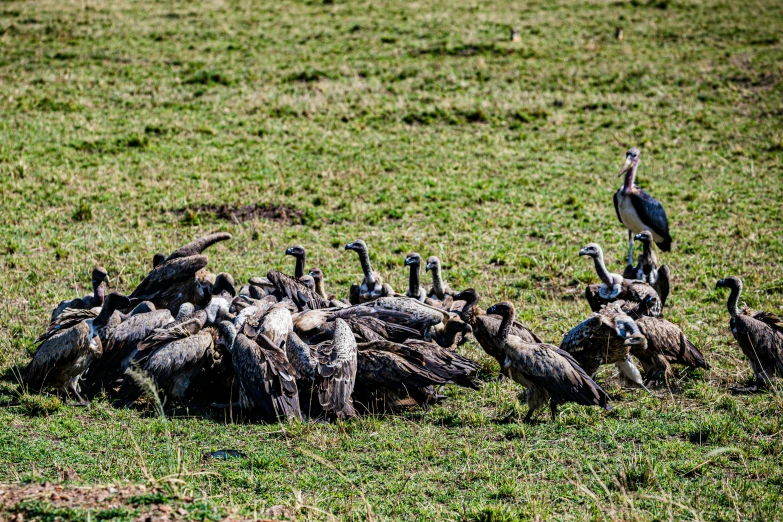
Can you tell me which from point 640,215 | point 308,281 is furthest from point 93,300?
point 640,215

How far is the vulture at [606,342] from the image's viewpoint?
8.06 m

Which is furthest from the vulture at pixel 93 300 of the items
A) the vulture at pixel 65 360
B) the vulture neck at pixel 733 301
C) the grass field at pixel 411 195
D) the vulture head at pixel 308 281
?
the vulture neck at pixel 733 301

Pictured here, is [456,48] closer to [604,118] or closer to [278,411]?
[604,118]

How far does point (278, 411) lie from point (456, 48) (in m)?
18.9

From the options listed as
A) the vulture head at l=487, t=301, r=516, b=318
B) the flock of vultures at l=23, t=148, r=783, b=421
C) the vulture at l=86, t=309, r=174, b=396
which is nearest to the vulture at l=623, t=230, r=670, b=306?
the flock of vultures at l=23, t=148, r=783, b=421

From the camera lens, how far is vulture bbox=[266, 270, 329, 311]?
979 cm

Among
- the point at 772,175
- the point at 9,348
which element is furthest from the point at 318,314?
the point at 772,175

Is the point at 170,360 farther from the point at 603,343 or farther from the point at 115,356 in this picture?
the point at 603,343

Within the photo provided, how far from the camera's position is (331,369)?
7.55 meters

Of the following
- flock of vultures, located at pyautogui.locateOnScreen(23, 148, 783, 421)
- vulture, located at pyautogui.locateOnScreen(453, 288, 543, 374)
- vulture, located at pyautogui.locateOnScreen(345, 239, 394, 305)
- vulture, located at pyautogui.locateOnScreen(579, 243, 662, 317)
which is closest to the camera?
flock of vultures, located at pyautogui.locateOnScreen(23, 148, 783, 421)

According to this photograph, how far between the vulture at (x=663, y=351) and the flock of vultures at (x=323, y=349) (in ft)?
0.04

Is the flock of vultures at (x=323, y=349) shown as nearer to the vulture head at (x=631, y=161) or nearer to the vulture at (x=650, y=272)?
the vulture at (x=650, y=272)

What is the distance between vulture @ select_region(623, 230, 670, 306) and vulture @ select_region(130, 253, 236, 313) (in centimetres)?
506

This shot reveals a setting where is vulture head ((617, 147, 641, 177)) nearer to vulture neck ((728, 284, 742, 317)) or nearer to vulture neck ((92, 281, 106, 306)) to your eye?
vulture neck ((728, 284, 742, 317))
